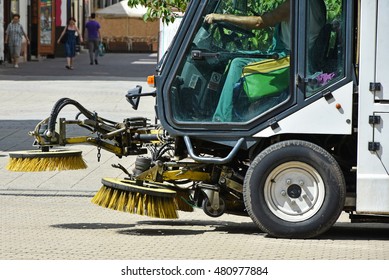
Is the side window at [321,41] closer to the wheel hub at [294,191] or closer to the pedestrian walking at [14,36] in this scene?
the wheel hub at [294,191]

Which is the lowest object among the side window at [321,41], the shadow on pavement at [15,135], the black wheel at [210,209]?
the shadow on pavement at [15,135]

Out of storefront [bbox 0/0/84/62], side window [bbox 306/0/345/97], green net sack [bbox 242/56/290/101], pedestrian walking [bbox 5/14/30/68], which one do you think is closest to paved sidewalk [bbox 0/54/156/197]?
pedestrian walking [bbox 5/14/30/68]

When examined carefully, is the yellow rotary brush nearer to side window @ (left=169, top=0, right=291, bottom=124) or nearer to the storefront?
side window @ (left=169, top=0, right=291, bottom=124)

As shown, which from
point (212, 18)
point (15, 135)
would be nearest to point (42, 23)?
point (15, 135)

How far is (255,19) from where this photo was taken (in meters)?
9.74

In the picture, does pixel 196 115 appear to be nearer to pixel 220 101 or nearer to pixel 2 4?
pixel 220 101

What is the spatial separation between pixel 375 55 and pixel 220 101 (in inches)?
51.4

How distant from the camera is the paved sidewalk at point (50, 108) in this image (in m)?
13.7

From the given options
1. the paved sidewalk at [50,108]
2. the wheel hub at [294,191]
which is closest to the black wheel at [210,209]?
the wheel hub at [294,191]

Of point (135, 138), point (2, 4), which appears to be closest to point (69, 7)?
point (2, 4)

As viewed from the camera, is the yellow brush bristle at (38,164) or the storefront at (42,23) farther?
the storefront at (42,23)

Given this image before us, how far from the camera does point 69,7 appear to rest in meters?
55.9

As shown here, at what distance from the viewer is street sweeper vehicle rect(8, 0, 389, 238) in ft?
30.9

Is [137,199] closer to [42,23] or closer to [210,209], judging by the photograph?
[210,209]
